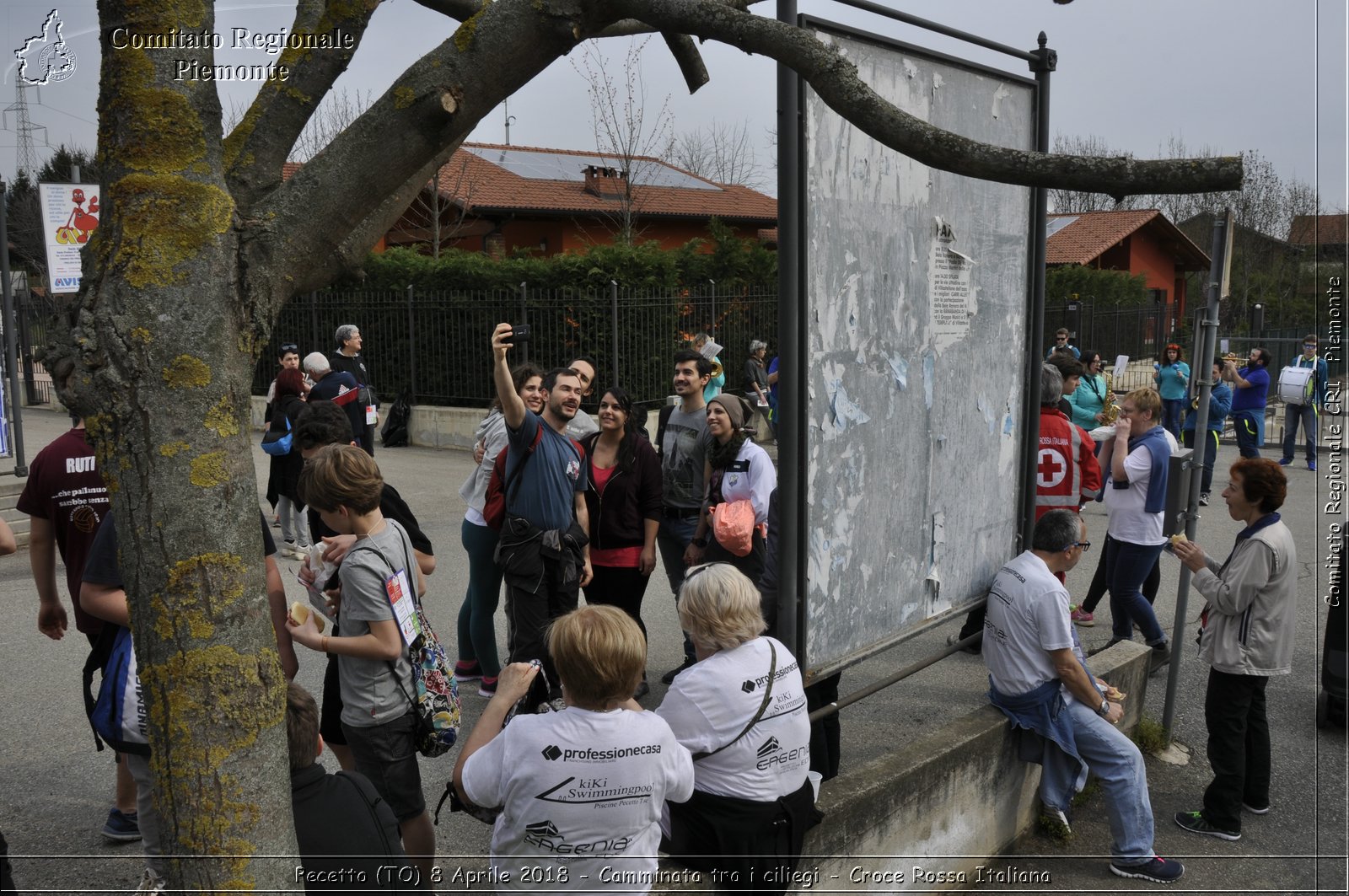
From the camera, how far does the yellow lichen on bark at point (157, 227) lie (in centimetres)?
176

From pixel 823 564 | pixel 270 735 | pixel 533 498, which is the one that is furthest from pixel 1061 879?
pixel 270 735

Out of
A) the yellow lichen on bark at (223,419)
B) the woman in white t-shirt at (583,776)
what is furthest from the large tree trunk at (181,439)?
the woman in white t-shirt at (583,776)

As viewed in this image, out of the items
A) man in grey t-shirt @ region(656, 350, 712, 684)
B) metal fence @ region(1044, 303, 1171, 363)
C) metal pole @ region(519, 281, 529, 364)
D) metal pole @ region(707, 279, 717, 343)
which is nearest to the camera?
man in grey t-shirt @ region(656, 350, 712, 684)

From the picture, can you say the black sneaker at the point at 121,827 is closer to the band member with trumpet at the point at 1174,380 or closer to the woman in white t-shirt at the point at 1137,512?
the woman in white t-shirt at the point at 1137,512

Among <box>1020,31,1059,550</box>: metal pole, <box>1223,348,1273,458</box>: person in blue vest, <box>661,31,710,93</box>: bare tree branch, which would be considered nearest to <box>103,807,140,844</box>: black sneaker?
<box>661,31,710,93</box>: bare tree branch

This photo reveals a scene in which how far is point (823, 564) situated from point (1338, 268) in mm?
3136

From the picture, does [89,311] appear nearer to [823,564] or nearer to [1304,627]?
[823,564]

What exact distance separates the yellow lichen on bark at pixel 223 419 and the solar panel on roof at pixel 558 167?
30.7m

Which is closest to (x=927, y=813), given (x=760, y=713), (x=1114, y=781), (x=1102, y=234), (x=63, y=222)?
(x=1114, y=781)

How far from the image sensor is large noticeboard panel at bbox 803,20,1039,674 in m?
3.87

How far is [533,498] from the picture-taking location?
16.8ft

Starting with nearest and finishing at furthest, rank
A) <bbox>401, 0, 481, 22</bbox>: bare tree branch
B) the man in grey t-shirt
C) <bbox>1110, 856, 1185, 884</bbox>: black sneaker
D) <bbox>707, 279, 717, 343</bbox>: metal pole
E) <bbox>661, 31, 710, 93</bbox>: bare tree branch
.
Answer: <bbox>661, 31, 710, 93</bbox>: bare tree branch
<bbox>401, 0, 481, 22</bbox>: bare tree branch
<bbox>1110, 856, 1185, 884</bbox>: black sneaker
the man in grey t-shirt
<bbox>707, 279, 717, 343</bbox>: metal pole

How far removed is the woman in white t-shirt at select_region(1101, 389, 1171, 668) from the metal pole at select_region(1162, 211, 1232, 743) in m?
0.88

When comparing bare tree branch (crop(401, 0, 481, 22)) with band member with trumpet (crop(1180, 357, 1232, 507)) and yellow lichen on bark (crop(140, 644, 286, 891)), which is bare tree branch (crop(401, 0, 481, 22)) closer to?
yellow lichen on bark (crop(140, 644, 286, 891))
